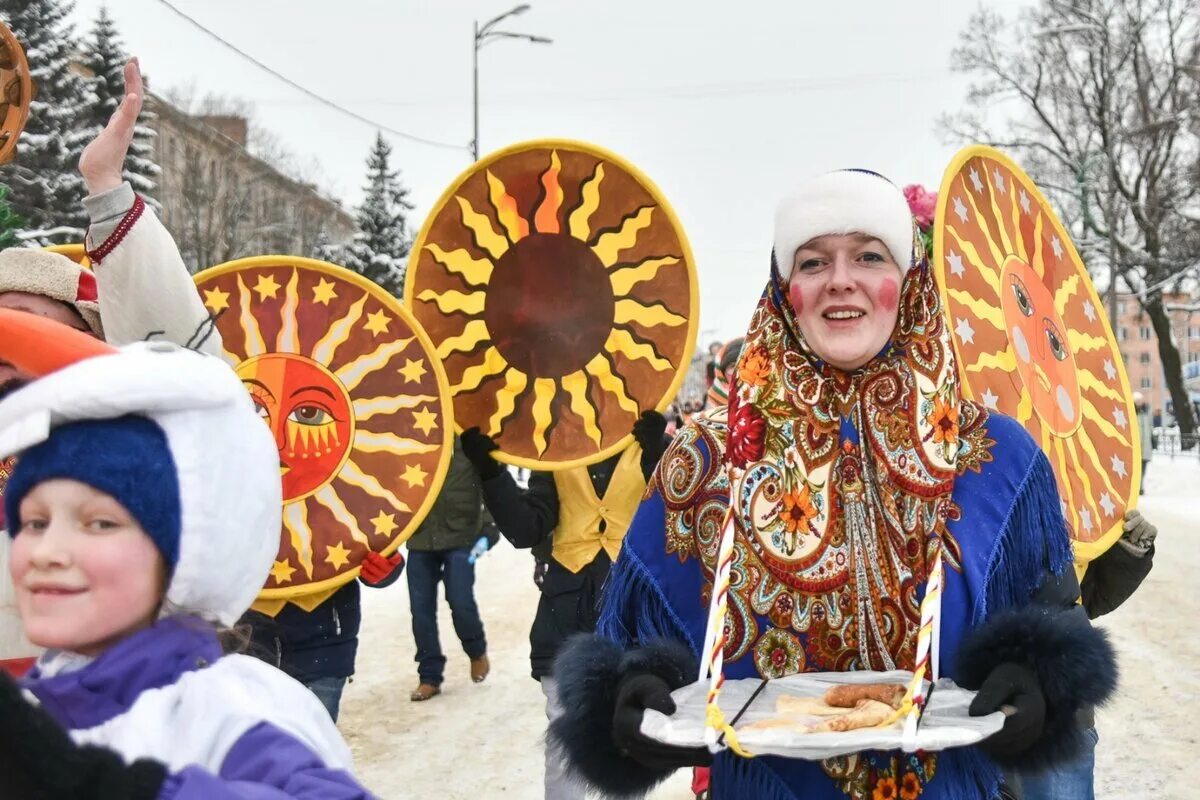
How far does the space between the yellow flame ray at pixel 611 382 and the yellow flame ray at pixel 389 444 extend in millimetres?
570

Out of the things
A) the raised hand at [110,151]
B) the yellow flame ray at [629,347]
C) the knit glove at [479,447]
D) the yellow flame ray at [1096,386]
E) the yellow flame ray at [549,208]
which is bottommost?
the knit glove at [479,447]

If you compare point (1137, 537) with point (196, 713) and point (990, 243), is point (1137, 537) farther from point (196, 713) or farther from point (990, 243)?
point (196, 713)

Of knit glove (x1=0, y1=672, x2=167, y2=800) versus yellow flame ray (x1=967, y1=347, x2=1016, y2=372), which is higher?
yellow flame ray (x1=967, y1=347, x2=1016, y2=372)

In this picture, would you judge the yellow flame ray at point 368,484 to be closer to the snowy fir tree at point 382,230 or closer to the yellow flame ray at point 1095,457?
the yellow flame ray at point 1095,457

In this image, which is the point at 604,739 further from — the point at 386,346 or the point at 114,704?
the point at 386,346

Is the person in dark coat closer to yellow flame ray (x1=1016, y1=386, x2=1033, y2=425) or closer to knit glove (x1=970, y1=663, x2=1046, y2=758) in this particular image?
yellow flame ray (x1=1016, y1=386, x2=1033, y2=425)

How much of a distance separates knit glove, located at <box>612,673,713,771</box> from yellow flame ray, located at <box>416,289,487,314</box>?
75.8 inches

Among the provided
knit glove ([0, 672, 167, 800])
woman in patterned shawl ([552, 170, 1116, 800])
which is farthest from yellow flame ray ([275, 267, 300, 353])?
knit glove ([0, 672, 167, 800])

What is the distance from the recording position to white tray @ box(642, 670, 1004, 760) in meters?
1.61

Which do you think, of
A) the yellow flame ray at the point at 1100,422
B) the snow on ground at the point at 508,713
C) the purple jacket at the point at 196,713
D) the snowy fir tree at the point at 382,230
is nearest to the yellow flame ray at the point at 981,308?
the yellow flame ray at the point at 1100,422

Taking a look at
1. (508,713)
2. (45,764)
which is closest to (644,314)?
(45,764)

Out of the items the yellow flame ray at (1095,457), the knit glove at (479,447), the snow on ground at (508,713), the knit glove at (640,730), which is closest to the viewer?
A: the knit glove at (640,730)

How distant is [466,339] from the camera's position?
12.0 feet

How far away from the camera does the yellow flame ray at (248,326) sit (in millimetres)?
3453
